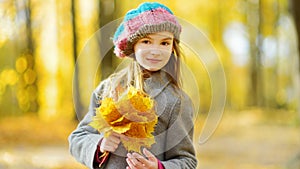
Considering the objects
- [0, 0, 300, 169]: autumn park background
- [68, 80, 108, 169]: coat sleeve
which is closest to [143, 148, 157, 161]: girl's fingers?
[68, 80, 108, 169]: coat sleeve

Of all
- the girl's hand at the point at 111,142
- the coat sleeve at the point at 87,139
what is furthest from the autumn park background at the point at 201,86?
the girl's hand at the point at 111,142

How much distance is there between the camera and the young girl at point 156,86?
1.66 meters

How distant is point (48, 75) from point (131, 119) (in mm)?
12477

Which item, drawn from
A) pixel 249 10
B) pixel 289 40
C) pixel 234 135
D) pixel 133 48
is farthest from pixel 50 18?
pixel 133 48

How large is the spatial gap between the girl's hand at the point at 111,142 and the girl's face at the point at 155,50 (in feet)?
0.82

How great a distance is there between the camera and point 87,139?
5.58 ft

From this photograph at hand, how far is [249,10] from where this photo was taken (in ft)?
50.6

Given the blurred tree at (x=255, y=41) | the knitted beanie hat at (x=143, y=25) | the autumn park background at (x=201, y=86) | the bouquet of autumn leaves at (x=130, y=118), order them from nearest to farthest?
the bouquet of autumn leaves at (x=130, y=118), the knitted beanie hat at (x=143, y=25), the autumn park background at (x=201, y=86), the blurred tree at (x=255, y=41)

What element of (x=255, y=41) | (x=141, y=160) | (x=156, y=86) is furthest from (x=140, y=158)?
(x=255, y=41)

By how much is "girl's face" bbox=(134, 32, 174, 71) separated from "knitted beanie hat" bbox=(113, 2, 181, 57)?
0.02 meters

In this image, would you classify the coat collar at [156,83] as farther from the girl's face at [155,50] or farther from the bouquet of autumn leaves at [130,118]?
the bouquet of autumn leaves at [130,118]

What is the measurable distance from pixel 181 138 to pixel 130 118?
24 centimetres

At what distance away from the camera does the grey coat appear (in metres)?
1.66

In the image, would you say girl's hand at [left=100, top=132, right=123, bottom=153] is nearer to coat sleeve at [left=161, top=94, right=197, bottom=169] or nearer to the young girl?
the young girl
